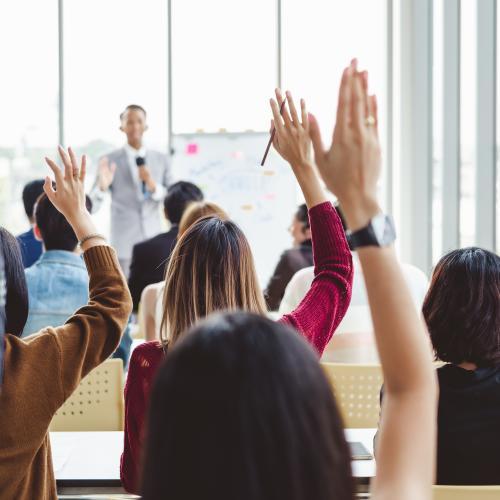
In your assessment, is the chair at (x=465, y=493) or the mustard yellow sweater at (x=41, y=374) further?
the chair at (x=465, y=493)

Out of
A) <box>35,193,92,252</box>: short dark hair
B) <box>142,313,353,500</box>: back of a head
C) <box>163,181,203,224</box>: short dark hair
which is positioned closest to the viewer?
<box>142,313,353,500</box>: back of a head

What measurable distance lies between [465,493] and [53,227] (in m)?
2.14

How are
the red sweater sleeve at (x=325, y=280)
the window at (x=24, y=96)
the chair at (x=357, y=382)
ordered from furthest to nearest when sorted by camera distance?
the window at (x=24, y=96), the chair at (x=357, y=382), the red sweater sleeve at (x=325, y=280)

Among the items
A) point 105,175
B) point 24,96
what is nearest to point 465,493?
point 105,175

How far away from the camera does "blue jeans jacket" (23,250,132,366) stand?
3.42 m

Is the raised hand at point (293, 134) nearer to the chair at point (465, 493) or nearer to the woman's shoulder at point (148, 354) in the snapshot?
the woman's shoulder at point (148, 354)

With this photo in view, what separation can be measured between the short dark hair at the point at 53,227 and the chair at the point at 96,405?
1.76 feet

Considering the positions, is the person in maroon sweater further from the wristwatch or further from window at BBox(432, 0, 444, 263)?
window at BBox(432, 0, 444, 263)

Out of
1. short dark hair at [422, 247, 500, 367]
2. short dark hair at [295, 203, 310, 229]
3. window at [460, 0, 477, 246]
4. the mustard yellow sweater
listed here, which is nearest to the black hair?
the mustard yellow sweater

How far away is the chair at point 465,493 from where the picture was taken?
1.71 meters

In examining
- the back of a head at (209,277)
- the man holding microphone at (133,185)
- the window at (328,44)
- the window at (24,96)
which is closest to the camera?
the back of a head at (209,277)

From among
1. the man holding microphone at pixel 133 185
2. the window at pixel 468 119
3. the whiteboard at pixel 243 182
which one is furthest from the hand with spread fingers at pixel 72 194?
the whiteboard at pixel 243 182

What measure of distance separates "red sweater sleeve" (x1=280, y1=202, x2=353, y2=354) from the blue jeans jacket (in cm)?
172

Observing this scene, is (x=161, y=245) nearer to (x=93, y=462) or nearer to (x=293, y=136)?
(x=93, y=462)
